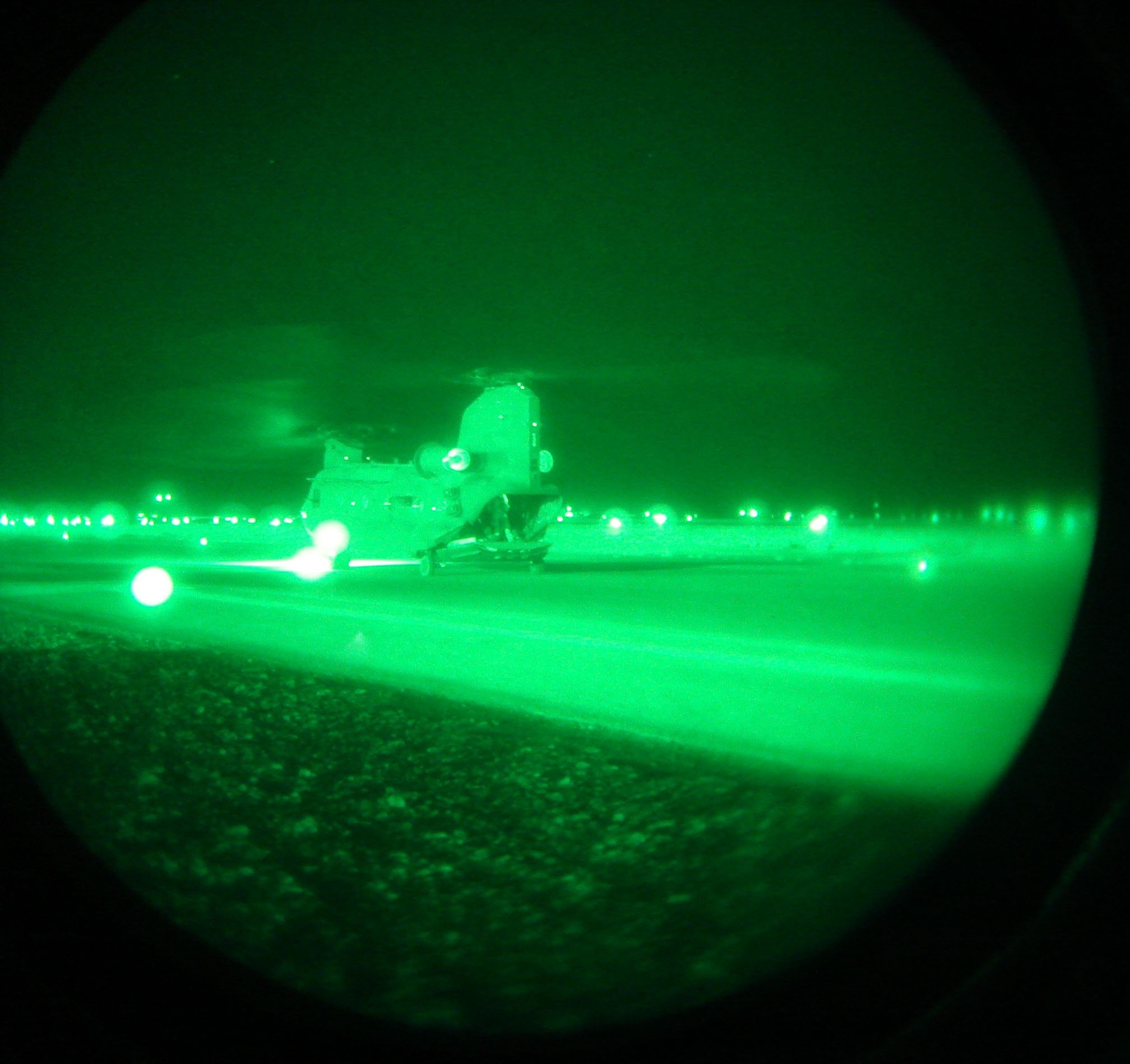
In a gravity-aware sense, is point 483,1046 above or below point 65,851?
below

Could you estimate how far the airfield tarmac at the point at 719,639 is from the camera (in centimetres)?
431

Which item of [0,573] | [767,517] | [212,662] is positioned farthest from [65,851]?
[767,517]

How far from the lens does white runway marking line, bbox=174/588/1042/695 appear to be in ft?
19.8

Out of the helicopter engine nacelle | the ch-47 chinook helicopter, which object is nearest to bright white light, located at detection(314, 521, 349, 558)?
the ch-47 chinook helicopter

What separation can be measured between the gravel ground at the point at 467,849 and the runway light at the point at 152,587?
20.6 feet

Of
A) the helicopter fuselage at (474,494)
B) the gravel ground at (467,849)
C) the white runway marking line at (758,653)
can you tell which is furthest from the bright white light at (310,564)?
the gravel ground at (467,849)

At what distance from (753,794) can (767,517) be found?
86.3 ft

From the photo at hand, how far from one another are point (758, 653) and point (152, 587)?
994 cm

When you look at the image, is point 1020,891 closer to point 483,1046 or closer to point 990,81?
point 483,1046

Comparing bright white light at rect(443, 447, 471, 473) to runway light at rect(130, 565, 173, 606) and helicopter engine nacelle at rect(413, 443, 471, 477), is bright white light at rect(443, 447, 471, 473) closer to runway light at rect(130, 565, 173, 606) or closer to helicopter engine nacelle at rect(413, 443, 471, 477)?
helicopter engine nacelle at rect(413, 443, 471, 477)

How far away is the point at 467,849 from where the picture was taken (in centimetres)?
321

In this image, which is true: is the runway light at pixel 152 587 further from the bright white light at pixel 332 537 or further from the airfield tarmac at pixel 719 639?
the bright white light at pixel 332 537

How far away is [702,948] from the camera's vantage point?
240 cm

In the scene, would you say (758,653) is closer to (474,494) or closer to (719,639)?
(719,639)
